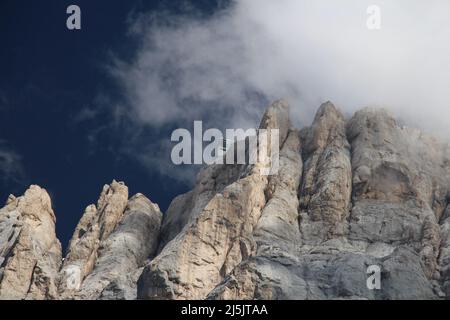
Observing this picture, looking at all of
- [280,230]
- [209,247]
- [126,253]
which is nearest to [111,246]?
[126,253]

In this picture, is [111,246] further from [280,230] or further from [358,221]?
[358,221]

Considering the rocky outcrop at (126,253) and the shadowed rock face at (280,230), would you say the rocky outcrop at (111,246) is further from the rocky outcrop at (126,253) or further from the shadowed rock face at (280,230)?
the shadowed rock face at (280,230)

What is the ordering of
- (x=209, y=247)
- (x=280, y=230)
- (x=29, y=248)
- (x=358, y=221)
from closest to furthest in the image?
(x=209, y=247) < (x=280, y=230) < (x=358, y=221) < (x=29, y=248)

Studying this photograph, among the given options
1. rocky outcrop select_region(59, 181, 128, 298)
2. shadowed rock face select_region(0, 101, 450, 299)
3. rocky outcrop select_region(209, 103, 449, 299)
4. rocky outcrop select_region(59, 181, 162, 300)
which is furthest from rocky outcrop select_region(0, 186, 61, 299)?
rocky outcrop select_region(209, 103, 449, 299)

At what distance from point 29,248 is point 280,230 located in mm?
25079

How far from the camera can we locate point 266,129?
116 metres

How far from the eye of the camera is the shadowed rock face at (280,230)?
89.4 meters

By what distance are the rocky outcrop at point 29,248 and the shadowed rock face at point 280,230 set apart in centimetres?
14

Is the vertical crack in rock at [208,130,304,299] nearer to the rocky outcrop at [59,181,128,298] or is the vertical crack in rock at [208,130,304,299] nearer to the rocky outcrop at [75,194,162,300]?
the rocky outcrop at [75,194,162,300]

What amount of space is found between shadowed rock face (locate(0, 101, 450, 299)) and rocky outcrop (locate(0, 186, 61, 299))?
5.6 inches

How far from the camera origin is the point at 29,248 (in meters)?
103

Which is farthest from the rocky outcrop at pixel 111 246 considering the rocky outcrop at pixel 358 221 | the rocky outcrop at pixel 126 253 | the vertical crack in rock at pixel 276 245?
the rocky outcrop at pixel 358 221

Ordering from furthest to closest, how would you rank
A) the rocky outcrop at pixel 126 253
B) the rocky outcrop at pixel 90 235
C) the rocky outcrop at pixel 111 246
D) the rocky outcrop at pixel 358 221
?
the rocky outcrop at pixel 90 235, the rocky outcrop at pixel 111 246, the rocky outcrop at pixel 126 253, the rocky outcrop at pixel 358 221
